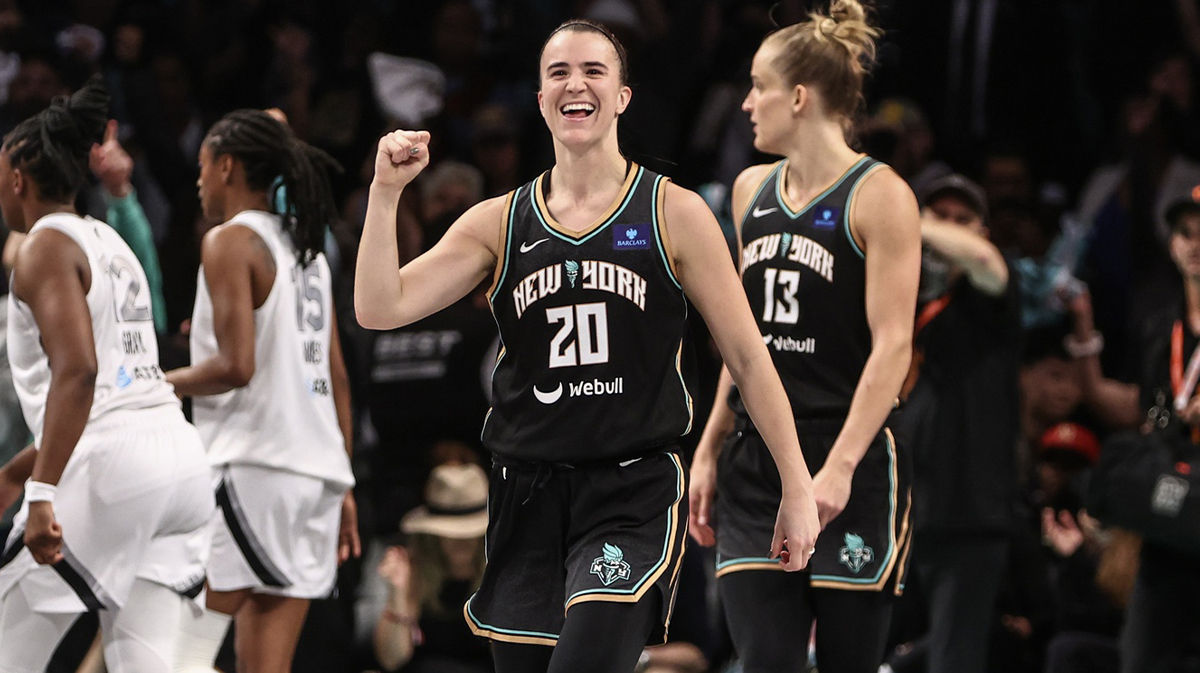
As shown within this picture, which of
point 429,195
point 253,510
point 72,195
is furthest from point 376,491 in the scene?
point 72,195

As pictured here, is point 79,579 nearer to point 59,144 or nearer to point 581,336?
point 59,144

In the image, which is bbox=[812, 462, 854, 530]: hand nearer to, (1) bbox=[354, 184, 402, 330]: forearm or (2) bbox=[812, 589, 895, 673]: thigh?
(2) bbox=[812, 589, 895, 673]: thigh

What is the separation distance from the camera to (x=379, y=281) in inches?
141

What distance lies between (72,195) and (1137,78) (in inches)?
273

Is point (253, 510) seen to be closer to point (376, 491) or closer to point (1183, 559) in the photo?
point (376, 491)

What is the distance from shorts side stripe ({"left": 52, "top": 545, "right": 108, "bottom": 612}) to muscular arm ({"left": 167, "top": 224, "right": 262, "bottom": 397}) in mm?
733

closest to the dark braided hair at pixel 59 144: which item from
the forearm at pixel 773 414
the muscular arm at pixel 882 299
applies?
the forearm at pixel 773 414

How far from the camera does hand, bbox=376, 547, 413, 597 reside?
661cm

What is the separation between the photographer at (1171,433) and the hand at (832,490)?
242cm

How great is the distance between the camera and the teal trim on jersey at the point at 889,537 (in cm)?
424

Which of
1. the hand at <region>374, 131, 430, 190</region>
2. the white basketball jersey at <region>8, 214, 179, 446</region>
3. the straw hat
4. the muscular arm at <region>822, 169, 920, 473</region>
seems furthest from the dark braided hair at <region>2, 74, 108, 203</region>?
the straw hat

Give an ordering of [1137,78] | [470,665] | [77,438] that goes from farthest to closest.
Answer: [1137,78] → [470,665] → [77,438]

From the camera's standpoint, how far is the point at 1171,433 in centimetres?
619

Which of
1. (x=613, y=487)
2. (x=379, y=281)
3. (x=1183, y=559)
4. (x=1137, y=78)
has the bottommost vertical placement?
(x=1183, y=559)
